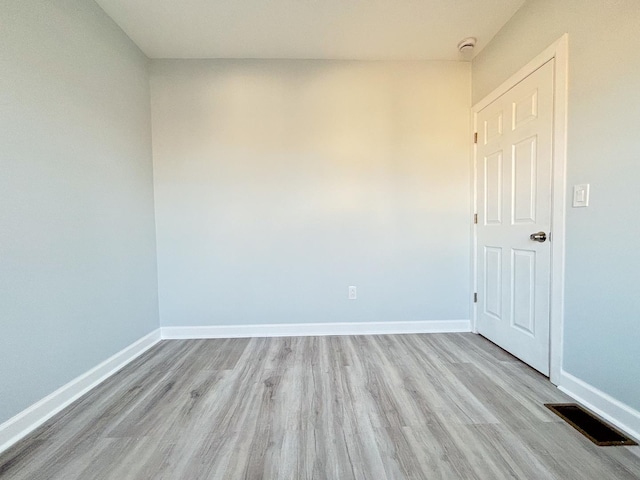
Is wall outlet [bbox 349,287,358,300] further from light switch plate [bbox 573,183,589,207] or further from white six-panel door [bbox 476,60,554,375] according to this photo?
light switch plate [bbox 573,183,589,207]

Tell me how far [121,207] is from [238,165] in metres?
0.99

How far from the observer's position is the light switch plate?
145cm

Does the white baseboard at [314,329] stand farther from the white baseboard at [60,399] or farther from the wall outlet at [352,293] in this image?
the white baseboard at [60,399]

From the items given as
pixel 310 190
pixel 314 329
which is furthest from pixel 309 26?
pixel 314 329

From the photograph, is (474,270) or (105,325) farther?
(474,270)

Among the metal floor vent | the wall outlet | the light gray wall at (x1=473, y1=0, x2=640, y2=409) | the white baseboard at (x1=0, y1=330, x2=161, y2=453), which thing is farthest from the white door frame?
the white baseboard at (x1=0, y1=330, x2=161, y2=453)

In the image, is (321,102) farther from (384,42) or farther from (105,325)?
(105,325)

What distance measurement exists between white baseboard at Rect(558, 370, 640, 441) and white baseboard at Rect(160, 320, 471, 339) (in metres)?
0.99

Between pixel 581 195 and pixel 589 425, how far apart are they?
1188 mm

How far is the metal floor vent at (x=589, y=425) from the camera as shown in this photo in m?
1.21

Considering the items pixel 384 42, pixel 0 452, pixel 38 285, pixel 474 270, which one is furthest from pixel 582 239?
pixel 0 452

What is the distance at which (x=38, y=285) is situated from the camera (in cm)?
140

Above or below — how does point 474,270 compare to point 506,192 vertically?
below

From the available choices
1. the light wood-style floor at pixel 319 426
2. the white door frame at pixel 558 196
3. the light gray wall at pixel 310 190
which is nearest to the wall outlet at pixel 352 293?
the light gray wall at pixel 310 190
